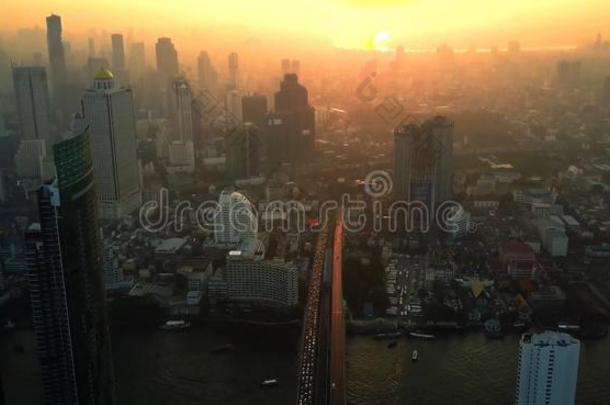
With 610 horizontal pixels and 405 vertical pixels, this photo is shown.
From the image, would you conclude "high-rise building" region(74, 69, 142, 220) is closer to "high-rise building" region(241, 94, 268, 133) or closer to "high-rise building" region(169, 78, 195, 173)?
"high-rise building" region(169, 78, 195, 173)

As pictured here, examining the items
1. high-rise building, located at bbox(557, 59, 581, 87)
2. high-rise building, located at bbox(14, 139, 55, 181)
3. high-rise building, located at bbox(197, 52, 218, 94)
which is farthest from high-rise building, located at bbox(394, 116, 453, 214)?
high-rise building, located at bbox(14, 139, 55, 181)

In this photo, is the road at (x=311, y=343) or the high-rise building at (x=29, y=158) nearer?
the road at (x=311, y=343)

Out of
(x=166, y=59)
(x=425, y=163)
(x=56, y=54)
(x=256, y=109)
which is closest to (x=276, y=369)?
(x=425, y=163)

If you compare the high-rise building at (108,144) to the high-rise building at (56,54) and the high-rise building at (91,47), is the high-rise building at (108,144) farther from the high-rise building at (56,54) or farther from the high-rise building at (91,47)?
the high-rise building at (56,54)

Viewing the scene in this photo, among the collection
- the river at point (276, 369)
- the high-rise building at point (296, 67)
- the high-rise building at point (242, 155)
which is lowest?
the river at point (276, 369)

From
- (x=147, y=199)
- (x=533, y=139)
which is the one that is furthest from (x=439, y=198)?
(x=533, y=139)

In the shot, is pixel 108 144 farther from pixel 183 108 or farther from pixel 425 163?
pixel 425 163

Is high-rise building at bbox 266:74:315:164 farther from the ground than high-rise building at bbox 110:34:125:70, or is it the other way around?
high-rise building at bbox 110:34:125:70

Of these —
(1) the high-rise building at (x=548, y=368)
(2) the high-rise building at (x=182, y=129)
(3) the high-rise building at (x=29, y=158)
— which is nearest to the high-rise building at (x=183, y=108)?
(2) the high-rise building at (x=182, y=129)
